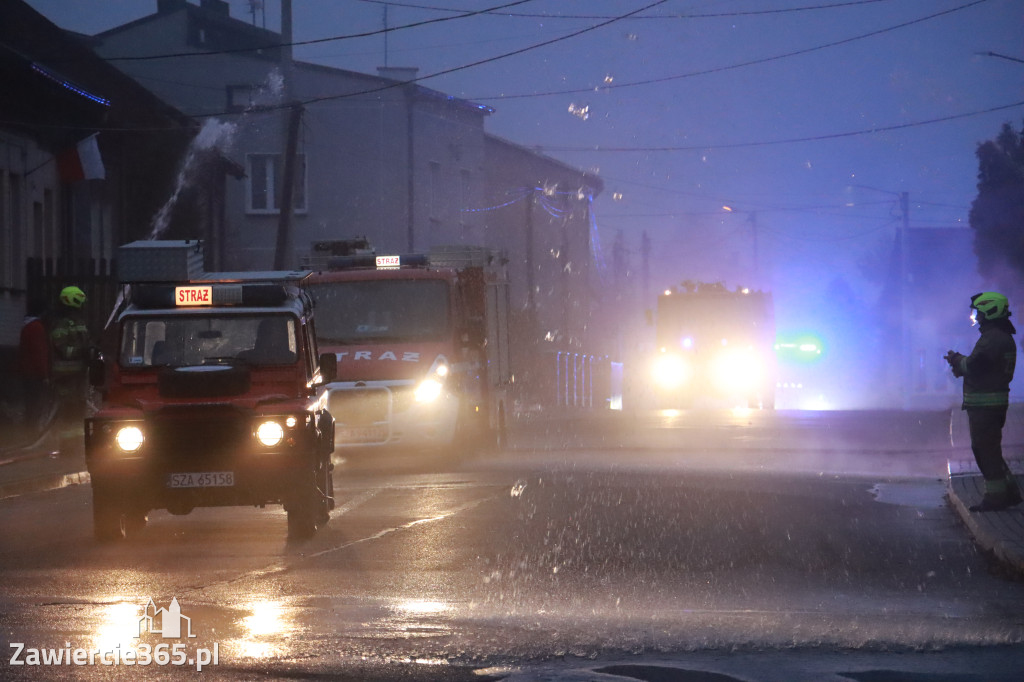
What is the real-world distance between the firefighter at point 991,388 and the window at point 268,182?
38.0 meters

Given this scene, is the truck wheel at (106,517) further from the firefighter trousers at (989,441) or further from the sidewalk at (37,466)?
the firefighter trousers at (989,441)

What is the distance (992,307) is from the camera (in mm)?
13070

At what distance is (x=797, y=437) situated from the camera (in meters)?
26.1

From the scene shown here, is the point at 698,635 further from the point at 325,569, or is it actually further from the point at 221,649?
the point at 325,569

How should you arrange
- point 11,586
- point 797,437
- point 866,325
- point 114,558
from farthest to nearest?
point 866,325, point 797,437, point 114,558, point 11,586

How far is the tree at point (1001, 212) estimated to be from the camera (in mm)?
58656

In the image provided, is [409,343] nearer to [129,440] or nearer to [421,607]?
[129,440]

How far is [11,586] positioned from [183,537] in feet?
9.45

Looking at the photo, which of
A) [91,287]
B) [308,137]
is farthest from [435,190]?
[91,287]

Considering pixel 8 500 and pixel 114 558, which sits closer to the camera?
pixel 114 558

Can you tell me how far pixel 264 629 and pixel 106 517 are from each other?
447cm

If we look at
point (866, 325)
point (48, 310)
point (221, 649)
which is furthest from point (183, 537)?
point (866, 325)

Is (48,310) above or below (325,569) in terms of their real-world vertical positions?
above

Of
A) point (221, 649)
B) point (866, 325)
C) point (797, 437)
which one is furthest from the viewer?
point (866, 325)
